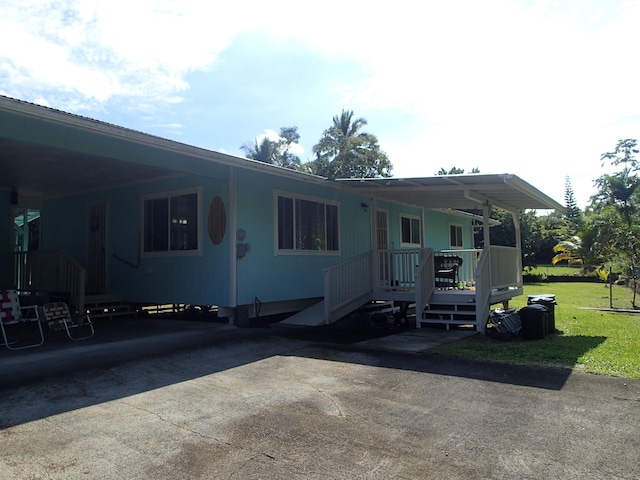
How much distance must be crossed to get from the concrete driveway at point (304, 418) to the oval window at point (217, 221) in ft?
9.29

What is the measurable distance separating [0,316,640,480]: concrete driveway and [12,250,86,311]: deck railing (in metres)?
3.11

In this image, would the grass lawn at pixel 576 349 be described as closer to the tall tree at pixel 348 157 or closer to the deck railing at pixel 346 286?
the deck railing at pixel 346 286

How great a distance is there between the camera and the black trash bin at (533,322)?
27.2 feet

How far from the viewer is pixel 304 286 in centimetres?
1059

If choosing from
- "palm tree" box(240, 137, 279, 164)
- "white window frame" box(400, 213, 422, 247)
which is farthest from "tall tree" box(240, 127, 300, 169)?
"white window frame" box(400, 213, 422, 247)

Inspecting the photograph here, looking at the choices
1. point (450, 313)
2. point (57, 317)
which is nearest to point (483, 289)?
point (450, 313)


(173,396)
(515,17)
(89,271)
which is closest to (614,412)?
(173,396)

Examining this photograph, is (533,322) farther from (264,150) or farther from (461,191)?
(264,150)

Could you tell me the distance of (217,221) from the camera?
9125 millimetres

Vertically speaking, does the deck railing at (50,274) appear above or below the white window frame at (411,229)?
below

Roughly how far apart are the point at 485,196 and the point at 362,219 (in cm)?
351

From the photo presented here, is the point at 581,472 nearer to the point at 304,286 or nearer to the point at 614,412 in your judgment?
the point at 614,412

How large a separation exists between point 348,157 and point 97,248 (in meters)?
24.1

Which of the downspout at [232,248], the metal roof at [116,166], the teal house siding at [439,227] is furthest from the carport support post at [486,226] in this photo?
the teal house siding at [439,227]
